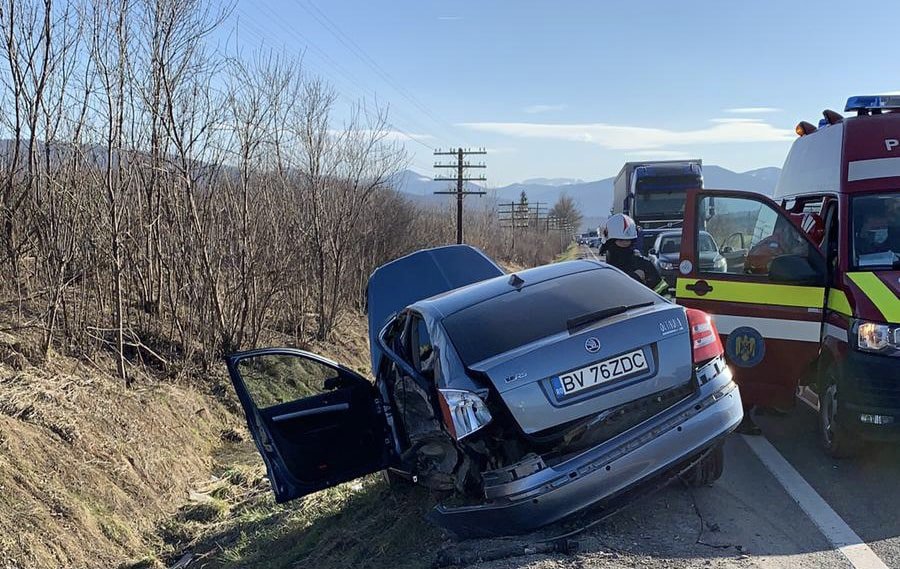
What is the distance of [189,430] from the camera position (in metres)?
8.96

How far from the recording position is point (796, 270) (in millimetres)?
5371

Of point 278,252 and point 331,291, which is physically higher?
point 278,252

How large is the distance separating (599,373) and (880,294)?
2462 millimetres

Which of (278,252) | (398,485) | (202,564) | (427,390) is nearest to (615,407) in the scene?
(427,390)

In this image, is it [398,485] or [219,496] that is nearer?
[398,485]

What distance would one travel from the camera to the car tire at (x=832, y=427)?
506 centimetres

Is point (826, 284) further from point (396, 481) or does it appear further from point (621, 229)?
point (621, 229)

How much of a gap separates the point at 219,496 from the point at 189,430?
1.60m

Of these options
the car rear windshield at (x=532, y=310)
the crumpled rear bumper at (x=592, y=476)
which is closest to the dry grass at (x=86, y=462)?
the crumpled rear bumper at (x=592, y=476)

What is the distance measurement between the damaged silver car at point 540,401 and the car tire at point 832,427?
3.99 feet

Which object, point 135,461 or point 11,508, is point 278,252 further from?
point 11,508

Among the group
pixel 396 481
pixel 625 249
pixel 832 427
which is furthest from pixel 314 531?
pixel 625 249

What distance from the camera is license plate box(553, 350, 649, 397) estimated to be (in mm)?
3688

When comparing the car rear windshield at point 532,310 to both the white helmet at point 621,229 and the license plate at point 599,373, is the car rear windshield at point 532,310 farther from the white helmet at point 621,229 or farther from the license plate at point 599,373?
the white helmet at point 621,229
